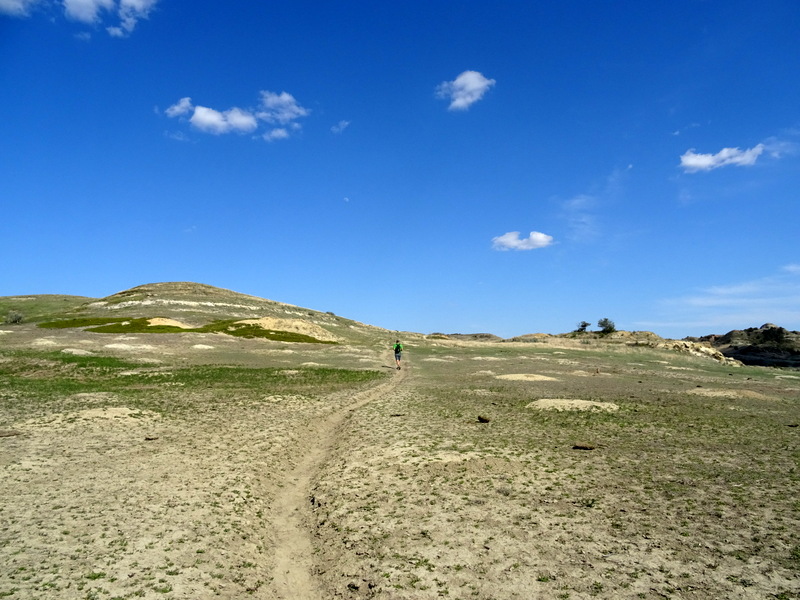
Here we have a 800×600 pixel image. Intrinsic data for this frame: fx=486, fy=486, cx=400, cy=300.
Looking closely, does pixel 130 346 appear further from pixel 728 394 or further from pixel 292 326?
pixel 728 394

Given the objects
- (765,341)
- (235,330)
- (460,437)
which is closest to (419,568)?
(460,437)

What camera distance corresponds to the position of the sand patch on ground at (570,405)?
3425 centimetres

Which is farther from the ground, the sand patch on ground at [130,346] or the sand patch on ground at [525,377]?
the sand patch on ground at [130,346]

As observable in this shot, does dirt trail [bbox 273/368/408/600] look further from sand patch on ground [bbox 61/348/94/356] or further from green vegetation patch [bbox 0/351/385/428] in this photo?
sand patch on ground [bbox 61/348/94/356]

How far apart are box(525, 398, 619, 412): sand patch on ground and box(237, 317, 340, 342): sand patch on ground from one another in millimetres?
69200

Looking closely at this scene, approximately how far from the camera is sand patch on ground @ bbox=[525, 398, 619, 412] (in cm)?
3425

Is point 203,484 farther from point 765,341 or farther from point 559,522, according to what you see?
point 765,341

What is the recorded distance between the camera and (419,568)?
13.0m

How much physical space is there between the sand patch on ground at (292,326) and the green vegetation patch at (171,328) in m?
2.17

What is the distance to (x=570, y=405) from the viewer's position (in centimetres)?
3484

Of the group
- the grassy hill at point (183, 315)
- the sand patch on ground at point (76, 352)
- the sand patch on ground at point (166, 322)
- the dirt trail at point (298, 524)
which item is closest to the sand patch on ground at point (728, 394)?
the dirt trail at point (298, 524)

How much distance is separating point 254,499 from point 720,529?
15.6 metres

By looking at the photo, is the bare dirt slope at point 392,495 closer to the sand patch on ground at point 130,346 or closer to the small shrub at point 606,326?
the sand patch on ground at point 130,346

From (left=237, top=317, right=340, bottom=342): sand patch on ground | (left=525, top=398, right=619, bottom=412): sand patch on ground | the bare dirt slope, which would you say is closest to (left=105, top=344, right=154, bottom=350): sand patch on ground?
the bare dirt slope
